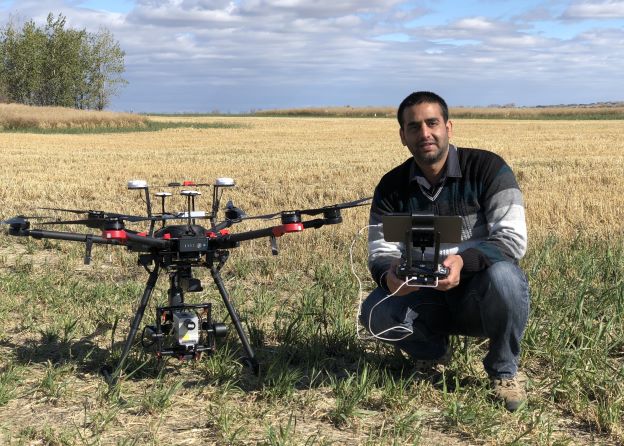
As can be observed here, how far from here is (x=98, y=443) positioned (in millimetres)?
3170

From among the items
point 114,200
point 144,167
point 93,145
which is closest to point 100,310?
point 114,200

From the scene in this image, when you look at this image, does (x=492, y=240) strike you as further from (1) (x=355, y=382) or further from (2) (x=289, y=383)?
(2) (x=289, y=383)

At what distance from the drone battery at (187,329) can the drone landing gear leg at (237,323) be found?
19cm

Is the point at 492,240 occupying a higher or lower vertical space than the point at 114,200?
higher

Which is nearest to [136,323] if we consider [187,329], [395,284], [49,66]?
[187,329]

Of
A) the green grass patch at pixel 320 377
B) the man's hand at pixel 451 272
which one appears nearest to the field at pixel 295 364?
the green grass patch at pixel 320 377

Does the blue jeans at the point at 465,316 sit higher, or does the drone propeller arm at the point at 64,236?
the drone propeller arm at the point at 64,236

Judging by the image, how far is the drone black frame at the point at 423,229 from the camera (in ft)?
10.7

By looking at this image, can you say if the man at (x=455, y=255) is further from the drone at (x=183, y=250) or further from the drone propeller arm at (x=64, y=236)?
the drone propeller arm at (x=64, y=236)

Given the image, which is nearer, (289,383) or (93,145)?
(289,383)

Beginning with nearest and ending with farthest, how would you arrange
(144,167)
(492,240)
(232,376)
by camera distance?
(492,240), (232,376), (144,167)

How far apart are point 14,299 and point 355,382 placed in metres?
3.05

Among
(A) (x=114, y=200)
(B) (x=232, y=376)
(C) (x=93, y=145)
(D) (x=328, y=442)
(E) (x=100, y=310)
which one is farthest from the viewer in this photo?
(C) (x=93, y=145)

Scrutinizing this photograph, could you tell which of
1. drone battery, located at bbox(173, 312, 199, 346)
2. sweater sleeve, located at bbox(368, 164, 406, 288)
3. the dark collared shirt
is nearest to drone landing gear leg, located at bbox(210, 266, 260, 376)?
drone battery, located at bbox(173, 312, 199, 346)
